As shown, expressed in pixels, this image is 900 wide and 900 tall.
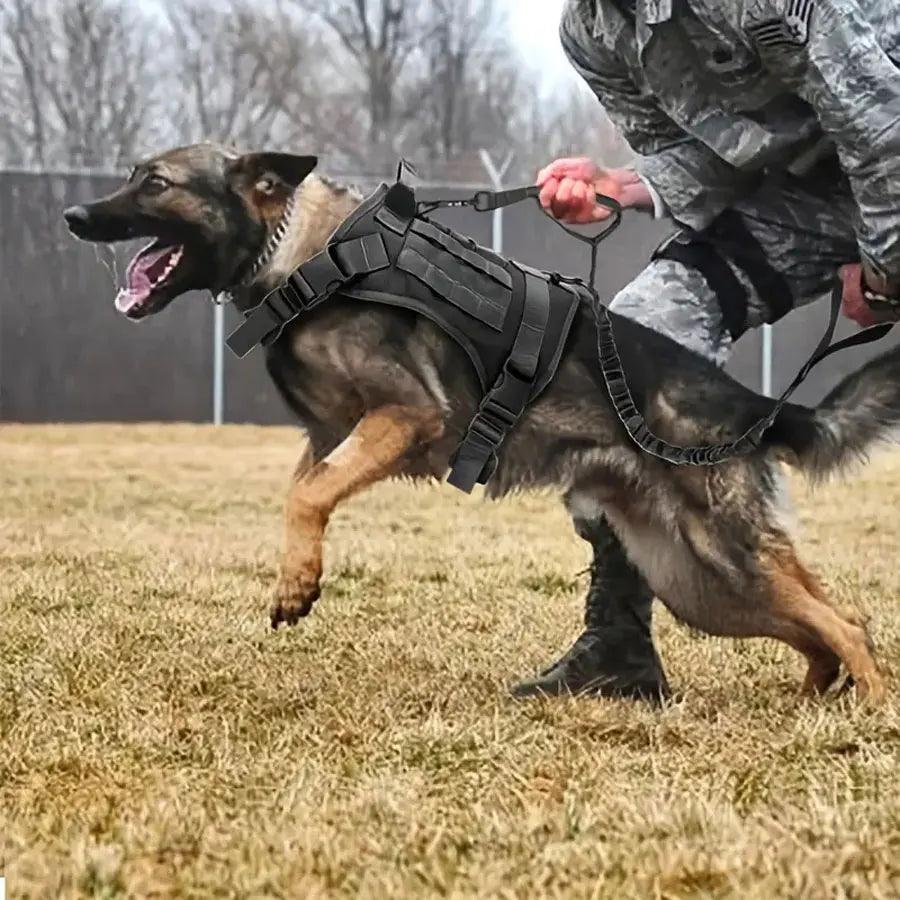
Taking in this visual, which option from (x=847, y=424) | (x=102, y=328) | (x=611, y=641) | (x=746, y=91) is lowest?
(x=102, y=328)

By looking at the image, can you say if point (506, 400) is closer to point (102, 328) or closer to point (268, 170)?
point (268, 170)

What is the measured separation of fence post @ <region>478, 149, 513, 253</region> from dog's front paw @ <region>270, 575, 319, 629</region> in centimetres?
858

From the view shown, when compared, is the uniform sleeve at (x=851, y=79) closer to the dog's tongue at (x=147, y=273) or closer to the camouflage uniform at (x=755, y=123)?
the camouflage uniform at (x=755, y=123)

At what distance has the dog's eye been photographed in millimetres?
2916

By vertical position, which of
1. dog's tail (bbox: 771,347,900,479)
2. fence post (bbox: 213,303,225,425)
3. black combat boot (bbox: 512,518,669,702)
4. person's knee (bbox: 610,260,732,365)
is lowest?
fence post (bbox: 213,303,225,425)

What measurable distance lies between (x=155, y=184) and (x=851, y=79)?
1439mm

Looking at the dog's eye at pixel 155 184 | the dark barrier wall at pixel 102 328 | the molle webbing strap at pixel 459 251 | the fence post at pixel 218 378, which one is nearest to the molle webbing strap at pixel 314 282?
the molle webbing strap at pixel 459 251

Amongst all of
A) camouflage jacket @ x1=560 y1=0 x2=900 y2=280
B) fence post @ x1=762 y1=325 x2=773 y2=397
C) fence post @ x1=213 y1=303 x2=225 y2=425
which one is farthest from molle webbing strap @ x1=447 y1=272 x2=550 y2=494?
fence post @ x1=762 y1=325 x2=773 y2=397

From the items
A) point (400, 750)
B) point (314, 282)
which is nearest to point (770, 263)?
point (314, 282)

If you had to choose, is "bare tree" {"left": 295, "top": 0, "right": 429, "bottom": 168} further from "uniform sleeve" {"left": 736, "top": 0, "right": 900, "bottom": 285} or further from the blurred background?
"uniform sleeve" {"left": 736, "top": 0, "right": 900, "bottom": 285}

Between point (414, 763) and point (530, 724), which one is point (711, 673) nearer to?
point (530, 724)

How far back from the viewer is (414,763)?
231cm

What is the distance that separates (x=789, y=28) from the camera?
2.56 metres

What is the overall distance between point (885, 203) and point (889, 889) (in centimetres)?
143
